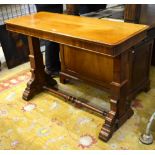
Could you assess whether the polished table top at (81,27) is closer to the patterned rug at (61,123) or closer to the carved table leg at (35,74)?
the carved table leg at (35,74)

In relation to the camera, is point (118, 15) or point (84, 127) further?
point (118, 15)

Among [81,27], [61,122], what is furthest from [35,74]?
[81,27]

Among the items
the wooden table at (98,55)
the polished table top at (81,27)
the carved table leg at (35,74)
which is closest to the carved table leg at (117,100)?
the wooden table at (98,55)

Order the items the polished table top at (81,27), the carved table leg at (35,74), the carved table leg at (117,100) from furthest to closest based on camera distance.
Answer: the carved table leg at (35,74) < the carved table leg at (117,100) < the polished table top at (81,27)

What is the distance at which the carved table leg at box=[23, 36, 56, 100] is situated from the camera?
1.80 m

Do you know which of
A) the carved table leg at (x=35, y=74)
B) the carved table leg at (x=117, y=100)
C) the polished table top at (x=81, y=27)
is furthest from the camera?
the carved table leg at (x=35, y=74)

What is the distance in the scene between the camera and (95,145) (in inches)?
56.5

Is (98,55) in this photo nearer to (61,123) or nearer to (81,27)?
(81,27)

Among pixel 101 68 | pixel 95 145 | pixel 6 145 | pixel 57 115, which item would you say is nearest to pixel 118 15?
pixel 101 68

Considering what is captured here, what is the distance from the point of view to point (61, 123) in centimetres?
163

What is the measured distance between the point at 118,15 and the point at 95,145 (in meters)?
1.12

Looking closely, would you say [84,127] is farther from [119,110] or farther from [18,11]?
[18,11]

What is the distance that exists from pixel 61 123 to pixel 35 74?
50cm

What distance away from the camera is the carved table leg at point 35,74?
1803 millimetres
